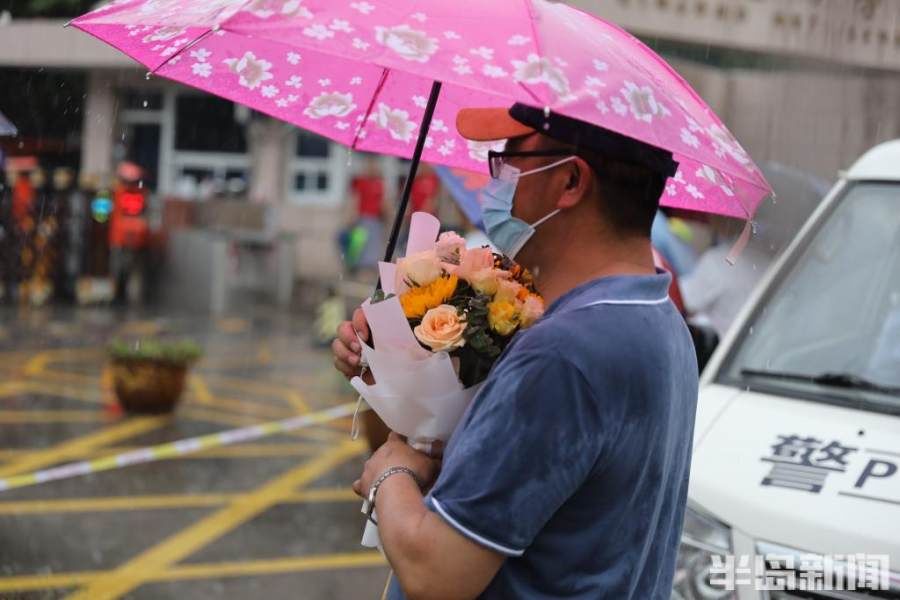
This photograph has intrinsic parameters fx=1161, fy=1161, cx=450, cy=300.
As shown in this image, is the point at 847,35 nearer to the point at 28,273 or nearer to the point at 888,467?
the point at 28,273

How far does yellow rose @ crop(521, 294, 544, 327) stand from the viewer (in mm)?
2068

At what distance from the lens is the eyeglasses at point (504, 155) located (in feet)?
6.62

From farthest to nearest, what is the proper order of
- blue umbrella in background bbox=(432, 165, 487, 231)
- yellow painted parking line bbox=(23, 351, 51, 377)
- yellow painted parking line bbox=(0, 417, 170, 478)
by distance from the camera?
yellow painted parking line bbox=(23, 351, 51, 377) < yellow painted parking line bbox=(0, 417, 170, 478) < blue umbrella in background bbox=(432, 165, 487, 231)

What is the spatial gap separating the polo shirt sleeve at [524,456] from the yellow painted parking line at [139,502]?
5.25 m

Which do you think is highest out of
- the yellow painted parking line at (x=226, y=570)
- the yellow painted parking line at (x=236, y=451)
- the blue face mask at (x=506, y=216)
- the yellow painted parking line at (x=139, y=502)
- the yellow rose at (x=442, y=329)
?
the blue face mask at (x=506, y=216)

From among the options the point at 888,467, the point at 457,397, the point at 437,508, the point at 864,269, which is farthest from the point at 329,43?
the point at 864,269

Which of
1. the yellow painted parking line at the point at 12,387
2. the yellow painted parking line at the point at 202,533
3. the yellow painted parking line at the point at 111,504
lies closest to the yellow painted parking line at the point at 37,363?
the yellow painted parking line at the point at 12,387

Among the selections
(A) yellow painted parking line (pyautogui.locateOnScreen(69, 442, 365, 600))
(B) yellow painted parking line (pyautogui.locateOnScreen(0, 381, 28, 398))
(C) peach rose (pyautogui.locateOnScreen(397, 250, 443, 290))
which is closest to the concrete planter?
(B) yellow painted parking line (pyautogui.locateOnScreen(0, 381, 28, 398))

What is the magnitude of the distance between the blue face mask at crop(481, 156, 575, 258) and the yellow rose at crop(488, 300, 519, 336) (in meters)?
0.12

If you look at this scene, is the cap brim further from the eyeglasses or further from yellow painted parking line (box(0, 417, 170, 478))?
yellow painted parking line (box(0, 417, 170, 478))

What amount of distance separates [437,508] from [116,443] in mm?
6867

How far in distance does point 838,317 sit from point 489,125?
2320 mm

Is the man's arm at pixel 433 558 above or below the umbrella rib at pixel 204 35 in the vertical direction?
below

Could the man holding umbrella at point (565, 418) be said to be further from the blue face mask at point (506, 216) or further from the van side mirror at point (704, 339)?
the van side mirror at point (704, 339)
